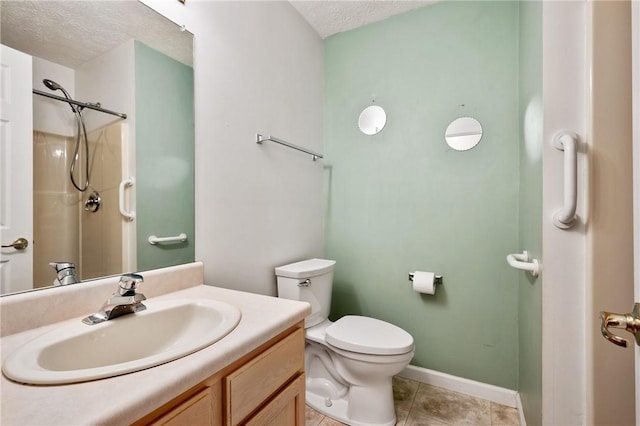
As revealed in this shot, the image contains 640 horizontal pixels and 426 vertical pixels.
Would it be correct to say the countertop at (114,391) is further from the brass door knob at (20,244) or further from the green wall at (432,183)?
the green wall at (432,183)

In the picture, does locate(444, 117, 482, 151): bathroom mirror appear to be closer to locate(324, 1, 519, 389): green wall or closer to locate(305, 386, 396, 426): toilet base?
locate(324, 1, 519, 389): green wall

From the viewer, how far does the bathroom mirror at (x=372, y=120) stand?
6.40 feet

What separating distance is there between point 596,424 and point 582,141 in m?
0.73

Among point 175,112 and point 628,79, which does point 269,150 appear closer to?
point 175,112

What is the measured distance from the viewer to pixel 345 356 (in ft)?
4.61

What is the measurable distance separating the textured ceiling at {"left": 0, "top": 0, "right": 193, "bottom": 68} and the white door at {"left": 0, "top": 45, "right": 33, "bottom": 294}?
2.1 inches

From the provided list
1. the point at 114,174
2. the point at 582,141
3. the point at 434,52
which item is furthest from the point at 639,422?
the point at 434,52

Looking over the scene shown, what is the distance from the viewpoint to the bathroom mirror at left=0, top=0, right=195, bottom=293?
762 millimetres

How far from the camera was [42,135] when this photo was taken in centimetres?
76

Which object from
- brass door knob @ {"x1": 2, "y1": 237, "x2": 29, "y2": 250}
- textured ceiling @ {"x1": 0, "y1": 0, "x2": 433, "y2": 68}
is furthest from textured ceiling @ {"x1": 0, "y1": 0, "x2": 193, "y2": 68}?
brass door knob @ {"x1": 2, "y1": 237, "x2": 29, "y2": 250}

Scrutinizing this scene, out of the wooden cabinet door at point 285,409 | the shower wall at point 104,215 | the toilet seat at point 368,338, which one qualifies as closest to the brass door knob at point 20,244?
the shower wall at point 104,215

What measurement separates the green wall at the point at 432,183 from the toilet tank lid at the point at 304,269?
375 mm

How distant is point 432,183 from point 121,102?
5.38 ft

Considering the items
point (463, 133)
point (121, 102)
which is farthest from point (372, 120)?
point (121, 102)
